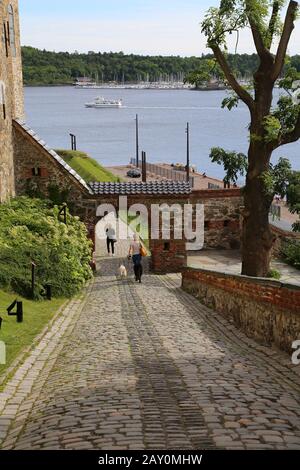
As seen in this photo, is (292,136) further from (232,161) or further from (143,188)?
(143,188)

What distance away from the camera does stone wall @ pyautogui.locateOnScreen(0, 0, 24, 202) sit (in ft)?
71.7

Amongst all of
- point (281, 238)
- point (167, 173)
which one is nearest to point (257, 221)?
point (281, 238)

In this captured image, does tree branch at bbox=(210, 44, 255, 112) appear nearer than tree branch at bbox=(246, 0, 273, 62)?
No

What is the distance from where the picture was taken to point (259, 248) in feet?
50.6

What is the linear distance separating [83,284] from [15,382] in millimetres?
10985

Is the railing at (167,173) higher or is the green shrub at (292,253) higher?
the green shrub at (292,253)

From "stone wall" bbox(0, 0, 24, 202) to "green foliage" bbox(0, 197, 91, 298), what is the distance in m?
0.99

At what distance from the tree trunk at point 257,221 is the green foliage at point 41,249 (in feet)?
17.3

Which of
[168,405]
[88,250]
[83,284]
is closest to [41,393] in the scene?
[168,405]

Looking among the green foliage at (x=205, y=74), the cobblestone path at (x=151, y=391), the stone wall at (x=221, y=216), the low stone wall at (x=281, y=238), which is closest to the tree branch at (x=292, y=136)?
the green foliage at (x=205, y=74)

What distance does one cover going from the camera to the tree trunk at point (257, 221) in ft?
48.7

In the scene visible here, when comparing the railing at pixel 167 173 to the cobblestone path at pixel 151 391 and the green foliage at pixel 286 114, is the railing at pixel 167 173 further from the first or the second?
the cobblestone path at pixel 151 391

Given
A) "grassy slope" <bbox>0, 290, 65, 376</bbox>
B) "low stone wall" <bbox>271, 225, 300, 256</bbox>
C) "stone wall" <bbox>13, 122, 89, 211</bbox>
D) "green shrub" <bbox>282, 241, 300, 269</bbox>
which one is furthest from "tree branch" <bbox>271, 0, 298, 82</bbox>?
"low stone wall" <bbox>271, 225, 300, 256</bbox>

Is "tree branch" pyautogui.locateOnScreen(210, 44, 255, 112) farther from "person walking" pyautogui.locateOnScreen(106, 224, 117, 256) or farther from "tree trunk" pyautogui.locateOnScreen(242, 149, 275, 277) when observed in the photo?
"person walking" pyautogui.locateOnScreen(106, 224, 117, 256)
